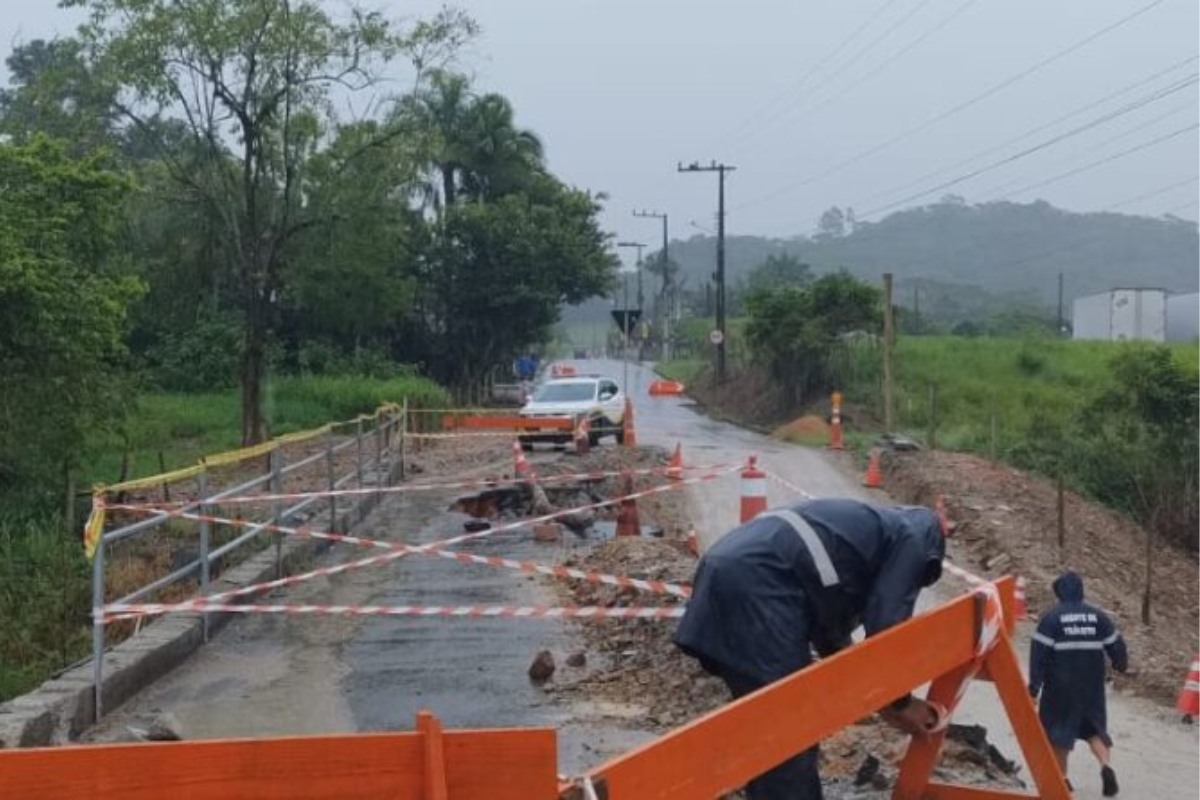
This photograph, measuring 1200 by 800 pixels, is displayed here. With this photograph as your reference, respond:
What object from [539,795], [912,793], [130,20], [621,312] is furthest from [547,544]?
[621,312]

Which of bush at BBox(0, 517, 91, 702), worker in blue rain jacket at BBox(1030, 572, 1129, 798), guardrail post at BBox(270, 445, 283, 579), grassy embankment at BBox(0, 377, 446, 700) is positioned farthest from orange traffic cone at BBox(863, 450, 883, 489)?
worker in blue rain jacket at BBox(1030, 572, 1129, 798)

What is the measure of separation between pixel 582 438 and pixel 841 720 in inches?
885

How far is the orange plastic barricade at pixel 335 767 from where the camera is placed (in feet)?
11.5

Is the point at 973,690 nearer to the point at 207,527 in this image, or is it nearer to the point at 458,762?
the point at 207,527

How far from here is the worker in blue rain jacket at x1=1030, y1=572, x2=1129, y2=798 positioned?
25.4ft

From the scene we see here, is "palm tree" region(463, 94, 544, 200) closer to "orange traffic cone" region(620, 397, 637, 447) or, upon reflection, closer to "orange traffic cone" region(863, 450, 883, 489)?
"orange traffic cone" region(620, 397, 637, 447)

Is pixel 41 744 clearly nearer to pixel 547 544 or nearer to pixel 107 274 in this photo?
pixel 547 544

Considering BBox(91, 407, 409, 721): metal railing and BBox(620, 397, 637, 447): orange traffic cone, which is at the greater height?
BBox(91, 407, 409, 721): metal railing

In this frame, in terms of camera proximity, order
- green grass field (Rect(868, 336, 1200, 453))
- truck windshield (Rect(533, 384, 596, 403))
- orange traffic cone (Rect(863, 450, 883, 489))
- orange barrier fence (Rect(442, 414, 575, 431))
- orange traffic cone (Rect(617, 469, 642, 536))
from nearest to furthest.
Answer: orange traffic cone (Rect(617, 469, 642, 536))
orange traffic cone (Rect(863, 450, 883, 489))
orange barrier fence (Rect(442, 414, 575, 431))
truck windshield (Rect(533, 384, 596, 403))
green grass field (Rect(868, 336, 1200, 453))

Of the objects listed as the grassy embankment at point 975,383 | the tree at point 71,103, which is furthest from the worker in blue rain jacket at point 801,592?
the grassy embankment at point 975,383

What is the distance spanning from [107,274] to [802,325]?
26.4m

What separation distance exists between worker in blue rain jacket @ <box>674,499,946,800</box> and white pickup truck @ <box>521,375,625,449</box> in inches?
900

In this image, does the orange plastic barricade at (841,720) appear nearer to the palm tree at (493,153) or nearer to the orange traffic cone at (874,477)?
the orange traffic cone at (874,477)

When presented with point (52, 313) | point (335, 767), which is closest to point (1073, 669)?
point (335, 767)
